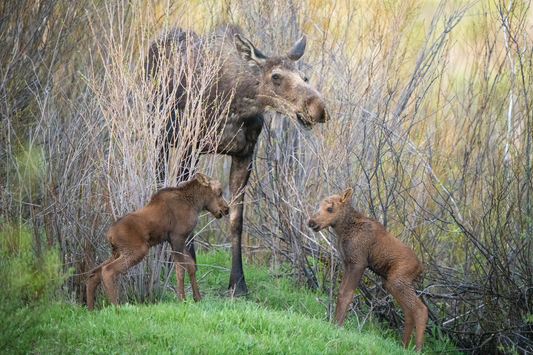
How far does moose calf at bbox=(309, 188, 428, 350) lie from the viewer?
643 cm

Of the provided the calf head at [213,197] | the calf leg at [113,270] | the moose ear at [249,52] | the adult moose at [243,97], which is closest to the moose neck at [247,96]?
the adult moose at [243,97]

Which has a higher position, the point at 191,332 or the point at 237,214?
the point at 237,214

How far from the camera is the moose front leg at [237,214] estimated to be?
27.5 ft

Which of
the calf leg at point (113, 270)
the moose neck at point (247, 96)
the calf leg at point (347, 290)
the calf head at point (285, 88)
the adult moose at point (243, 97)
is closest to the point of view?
the calf leg at point (113, 270)

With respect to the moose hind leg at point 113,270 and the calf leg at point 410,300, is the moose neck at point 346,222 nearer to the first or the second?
the calf leg at point 410,300

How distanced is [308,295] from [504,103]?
3446mm

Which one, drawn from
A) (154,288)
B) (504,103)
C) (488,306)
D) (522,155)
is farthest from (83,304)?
(504,103)

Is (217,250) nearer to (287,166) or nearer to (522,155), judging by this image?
(287,166)

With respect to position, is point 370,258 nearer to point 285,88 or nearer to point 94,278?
point 285,88

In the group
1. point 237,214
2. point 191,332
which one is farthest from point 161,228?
point 237,214

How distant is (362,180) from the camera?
8273 mm

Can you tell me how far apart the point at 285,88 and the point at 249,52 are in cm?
69

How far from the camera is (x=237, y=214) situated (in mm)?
8695

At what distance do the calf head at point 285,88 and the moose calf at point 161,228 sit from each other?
5.15 feet
